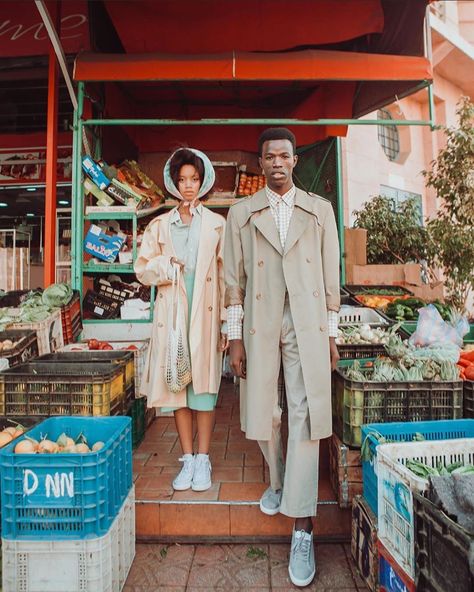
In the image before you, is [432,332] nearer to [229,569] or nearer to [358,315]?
[358,315]

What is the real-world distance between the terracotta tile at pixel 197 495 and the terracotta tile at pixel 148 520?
0.44ft

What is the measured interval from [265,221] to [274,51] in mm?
4354

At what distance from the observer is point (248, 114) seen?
742 centimetres

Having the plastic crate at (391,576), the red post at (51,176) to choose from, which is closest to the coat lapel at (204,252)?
the plastic crate at (391,576)

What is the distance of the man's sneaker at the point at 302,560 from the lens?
2189 millimetres

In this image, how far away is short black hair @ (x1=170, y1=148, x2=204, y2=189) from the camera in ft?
9.48

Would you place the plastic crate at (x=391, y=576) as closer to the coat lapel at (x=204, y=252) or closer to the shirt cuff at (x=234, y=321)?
the shirt cuff at (x=234, y=321)

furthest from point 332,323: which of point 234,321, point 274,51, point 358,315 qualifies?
point 274,51

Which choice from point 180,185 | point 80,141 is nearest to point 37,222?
point 80,141

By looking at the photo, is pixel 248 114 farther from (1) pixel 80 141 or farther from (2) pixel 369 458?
(2) pixel 369 458

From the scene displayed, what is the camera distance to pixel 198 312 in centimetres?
281

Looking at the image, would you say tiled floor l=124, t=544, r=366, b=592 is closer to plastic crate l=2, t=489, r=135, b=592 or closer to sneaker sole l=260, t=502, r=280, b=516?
sneaker sole l=260, t=502, r=280, b=516

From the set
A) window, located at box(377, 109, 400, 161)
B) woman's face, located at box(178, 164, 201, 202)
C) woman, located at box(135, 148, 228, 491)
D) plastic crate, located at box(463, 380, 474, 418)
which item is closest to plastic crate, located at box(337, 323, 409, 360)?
plastic crate, located at box(463, 380, 474, 418)

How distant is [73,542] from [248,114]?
23.0 ft
